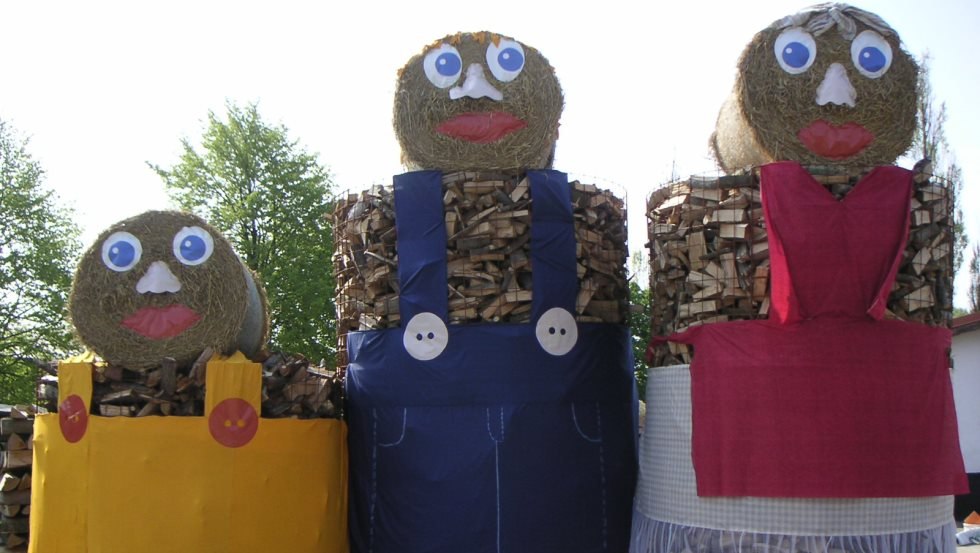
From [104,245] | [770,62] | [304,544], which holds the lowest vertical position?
[304,544]

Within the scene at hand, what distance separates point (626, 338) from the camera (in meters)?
9.77

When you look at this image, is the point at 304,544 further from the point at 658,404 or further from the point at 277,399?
the point at 658,404

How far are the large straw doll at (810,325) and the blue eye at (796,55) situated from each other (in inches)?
0.5

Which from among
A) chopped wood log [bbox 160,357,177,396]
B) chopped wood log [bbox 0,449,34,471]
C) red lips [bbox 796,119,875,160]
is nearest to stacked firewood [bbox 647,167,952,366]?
red lips [bbox 796,119,875,160]

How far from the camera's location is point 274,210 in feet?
73.2

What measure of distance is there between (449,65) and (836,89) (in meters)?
3.48

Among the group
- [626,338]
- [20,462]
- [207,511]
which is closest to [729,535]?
[626,338]

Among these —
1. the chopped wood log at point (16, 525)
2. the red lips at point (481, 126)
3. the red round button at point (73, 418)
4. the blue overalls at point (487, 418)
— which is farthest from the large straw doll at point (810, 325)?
the chopped wood log at point (16, 525)

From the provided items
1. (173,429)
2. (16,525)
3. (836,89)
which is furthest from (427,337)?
(16,525)

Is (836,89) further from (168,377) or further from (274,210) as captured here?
(274,210)

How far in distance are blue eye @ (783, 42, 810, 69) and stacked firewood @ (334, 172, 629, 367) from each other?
7.22ft

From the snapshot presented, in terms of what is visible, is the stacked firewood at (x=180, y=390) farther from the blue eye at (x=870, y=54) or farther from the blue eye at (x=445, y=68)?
the blue eye at (x=870, y=54)

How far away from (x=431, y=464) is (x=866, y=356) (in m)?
3.78

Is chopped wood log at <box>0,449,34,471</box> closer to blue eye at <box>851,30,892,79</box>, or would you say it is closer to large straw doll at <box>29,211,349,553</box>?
large straw doll at <box>29,211,349,553</box>
